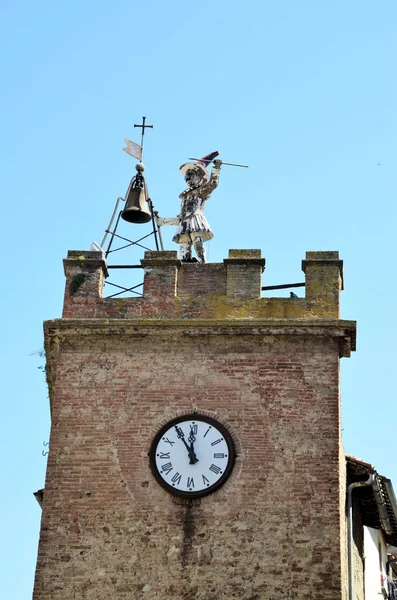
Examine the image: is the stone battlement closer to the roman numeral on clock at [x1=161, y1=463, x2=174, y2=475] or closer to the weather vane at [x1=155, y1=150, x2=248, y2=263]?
the weather vane at [x1=155, y1=150, x2=248, y2=263]

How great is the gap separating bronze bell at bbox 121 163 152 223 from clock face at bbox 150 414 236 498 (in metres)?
3.86

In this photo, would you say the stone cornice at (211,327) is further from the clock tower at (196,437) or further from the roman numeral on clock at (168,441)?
the roman numeral on clock at (168,441)

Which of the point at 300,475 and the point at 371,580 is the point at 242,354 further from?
the point at 371,580

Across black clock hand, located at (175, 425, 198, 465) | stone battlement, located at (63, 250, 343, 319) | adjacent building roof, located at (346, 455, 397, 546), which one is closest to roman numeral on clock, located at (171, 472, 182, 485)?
black clock hand, located at (175, 425, 198, 465)

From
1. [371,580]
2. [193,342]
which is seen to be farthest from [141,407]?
[371,580]

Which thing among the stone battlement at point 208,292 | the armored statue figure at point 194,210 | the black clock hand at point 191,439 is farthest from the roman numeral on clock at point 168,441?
the armored statue figure at point 194,210

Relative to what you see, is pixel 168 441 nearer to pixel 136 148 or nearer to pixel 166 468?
pixel 166 468

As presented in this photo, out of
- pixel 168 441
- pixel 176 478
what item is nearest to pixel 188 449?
pixel 168 441

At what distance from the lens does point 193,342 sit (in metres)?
19.5

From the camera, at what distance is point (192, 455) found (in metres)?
18.8

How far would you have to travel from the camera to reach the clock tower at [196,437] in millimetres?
18141

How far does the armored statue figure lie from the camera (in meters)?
21.1

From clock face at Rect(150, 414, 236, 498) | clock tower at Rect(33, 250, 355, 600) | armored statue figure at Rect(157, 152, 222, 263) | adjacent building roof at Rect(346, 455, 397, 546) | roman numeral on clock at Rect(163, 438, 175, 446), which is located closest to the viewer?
clock tower at Rect(33, 250, 355, 600)

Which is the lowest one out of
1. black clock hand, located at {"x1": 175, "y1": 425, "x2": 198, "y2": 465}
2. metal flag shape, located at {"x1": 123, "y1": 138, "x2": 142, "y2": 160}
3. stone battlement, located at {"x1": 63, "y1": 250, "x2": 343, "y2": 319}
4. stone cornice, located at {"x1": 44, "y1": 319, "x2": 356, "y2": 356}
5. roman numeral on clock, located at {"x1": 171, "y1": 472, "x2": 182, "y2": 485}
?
roman numeral on clock, located at {"x1": 171, "y1": 472, "x2": 182, "y2": 485}
